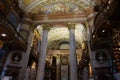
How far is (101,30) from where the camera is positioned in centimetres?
917

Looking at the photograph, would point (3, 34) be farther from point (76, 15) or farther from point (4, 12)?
point (76, 15)

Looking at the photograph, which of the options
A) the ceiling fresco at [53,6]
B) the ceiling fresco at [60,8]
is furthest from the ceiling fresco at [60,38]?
the ceiling fresco at [53,6]

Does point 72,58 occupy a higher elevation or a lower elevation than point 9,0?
lower

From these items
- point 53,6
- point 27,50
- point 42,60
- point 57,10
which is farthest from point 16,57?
point 53,6

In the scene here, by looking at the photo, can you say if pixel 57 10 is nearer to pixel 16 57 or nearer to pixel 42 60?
pixel 42 60

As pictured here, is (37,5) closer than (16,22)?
No

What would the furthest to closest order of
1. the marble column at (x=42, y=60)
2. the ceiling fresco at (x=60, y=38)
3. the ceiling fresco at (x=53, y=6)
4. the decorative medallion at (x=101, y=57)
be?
1. the ceiling fresco at (x=60, y=38)
2. the ceiling fresco at (x=53, y=6)
3. the marble column at (x=42, y=60)
4. the decorative medallion at (x=101, y=57)

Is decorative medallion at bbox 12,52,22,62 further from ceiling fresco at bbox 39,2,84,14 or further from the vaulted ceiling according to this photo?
ceiling fresco at bbox 39,2,84,14

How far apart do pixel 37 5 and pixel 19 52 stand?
656 cm

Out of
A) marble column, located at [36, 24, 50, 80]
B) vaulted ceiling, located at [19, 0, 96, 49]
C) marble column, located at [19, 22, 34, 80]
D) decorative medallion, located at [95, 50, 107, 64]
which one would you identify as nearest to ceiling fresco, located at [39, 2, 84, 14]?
vaulted ceiling, located at [19, 0, 96, 49]

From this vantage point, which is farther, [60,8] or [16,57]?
[60,8]

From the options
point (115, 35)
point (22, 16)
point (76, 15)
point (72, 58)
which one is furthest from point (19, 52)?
point (115, 35)

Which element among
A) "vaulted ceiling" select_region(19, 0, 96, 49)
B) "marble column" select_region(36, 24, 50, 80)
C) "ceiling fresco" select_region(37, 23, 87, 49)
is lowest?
"marble column" select_region(36, 24, 50, 80)

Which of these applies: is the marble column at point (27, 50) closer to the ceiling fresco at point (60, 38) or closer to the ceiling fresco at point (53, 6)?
the ceiling fresco at point (53, 6)
